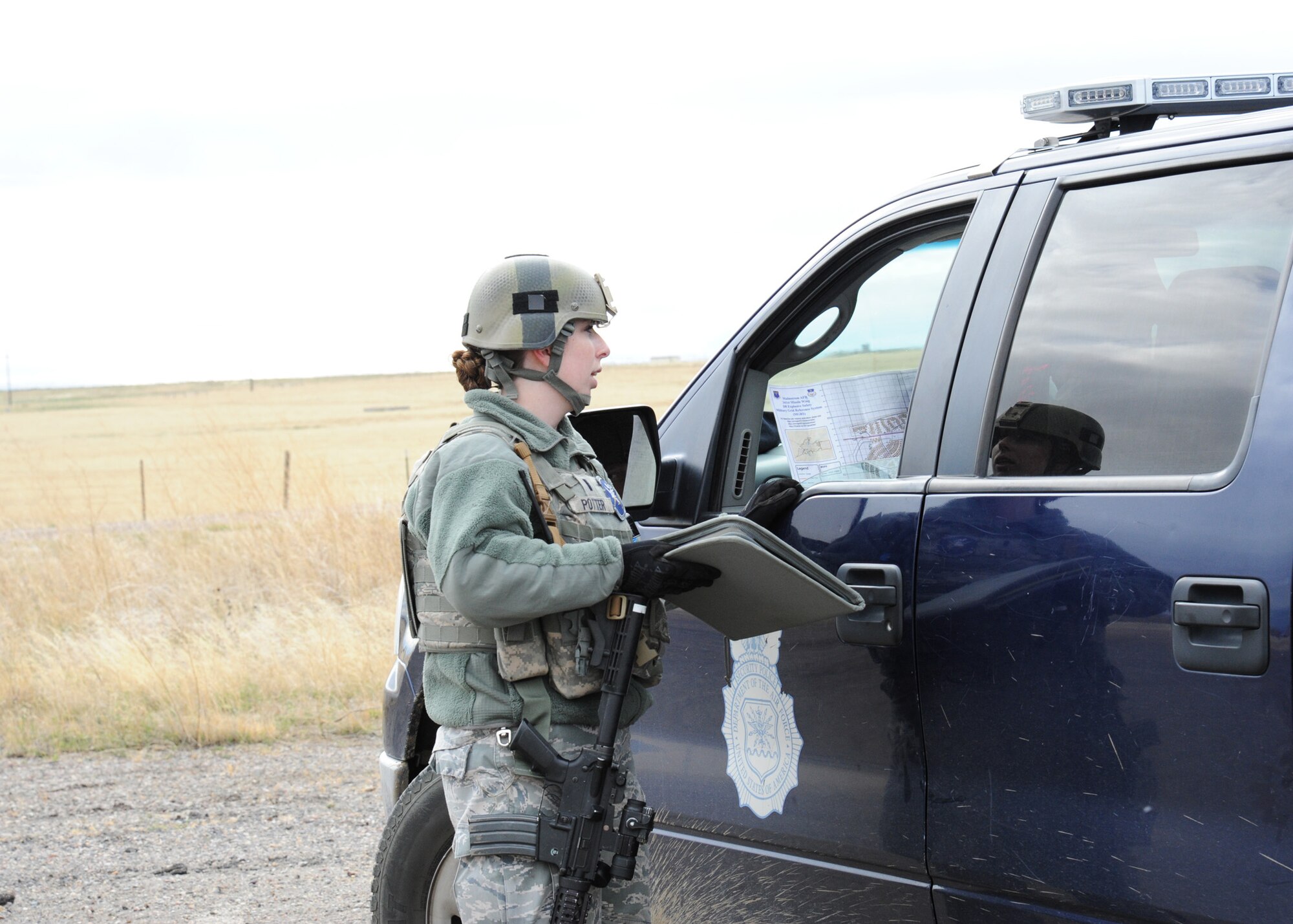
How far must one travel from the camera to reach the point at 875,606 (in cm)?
Result: 252

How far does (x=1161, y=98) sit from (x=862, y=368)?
88 cm

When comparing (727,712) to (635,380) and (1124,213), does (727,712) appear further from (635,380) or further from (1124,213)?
(635,380)

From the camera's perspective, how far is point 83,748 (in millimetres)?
6508

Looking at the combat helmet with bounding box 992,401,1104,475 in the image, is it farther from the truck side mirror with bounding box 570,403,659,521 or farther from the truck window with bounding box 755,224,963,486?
the truck side mirror with bounding box 570,403,659,521

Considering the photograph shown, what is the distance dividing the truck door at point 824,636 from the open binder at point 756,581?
14 cm

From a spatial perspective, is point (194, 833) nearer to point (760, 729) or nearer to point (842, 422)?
point (760, 729)

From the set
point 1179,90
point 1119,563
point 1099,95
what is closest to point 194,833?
point 1119,563

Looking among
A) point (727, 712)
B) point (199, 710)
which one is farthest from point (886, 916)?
point (199, 710)

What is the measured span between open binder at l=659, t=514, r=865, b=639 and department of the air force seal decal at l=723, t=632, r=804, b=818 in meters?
0.21

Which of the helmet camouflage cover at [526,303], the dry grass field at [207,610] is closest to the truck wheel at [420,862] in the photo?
the helmet camouflage cover at [526,303]

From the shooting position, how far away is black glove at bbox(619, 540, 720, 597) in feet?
7.66

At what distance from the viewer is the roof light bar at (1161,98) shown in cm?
267

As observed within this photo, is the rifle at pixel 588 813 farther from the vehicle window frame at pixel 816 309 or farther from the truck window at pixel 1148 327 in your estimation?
the truck window at pixel 1148 327

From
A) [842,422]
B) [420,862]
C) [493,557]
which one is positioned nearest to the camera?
[493,557]
